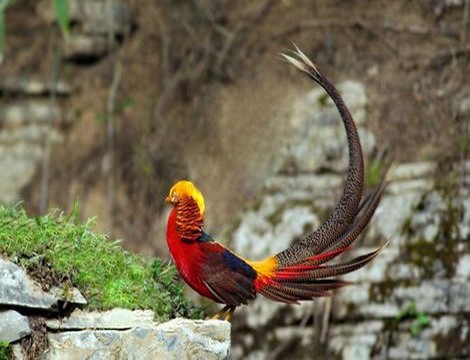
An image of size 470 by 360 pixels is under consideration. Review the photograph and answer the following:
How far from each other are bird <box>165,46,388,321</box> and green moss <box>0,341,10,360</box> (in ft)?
2.89

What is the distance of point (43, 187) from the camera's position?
10.9 metres

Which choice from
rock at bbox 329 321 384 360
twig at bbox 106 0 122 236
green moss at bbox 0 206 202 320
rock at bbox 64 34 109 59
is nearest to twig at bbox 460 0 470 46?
rock at bbox 329 321 384 360

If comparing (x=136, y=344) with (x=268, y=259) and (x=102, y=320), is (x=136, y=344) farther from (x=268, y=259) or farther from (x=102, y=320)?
(x=268, y=259)

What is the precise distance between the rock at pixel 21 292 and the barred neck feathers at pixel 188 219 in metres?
0.63

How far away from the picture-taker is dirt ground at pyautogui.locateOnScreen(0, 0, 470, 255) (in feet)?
30.4

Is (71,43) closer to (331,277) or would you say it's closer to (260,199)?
(260,199)

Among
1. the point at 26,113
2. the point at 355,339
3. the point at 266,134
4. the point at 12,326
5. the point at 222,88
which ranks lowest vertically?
the point at 355,339

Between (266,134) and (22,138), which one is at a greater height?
(266,134)

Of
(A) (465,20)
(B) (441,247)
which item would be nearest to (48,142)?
(A) (465,20)

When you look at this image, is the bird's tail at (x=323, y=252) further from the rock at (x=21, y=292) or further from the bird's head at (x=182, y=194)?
the rock at (x=21, y=292)

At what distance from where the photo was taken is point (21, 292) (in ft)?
14.9

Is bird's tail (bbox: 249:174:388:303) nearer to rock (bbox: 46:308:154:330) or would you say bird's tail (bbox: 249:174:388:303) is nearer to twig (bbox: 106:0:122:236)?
rock (bbox: 46:308:154:330)

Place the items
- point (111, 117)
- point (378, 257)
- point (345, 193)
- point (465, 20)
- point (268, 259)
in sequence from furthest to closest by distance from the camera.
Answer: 1. point (111, 117)
2. point (465, 20)
3. point (378, 257)
4. point (345, 193)
5. point (268, 259)

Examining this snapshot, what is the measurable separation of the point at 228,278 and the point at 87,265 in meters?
0.61
